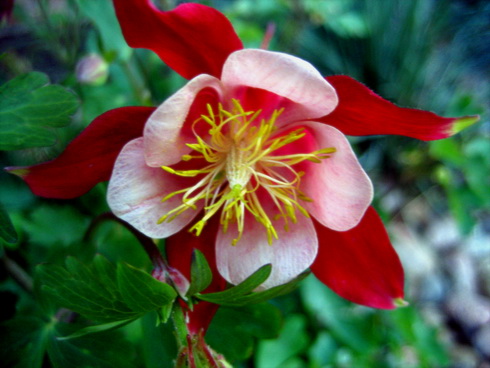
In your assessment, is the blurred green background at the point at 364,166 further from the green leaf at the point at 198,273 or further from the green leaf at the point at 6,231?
the green leaf at the point at 198,273

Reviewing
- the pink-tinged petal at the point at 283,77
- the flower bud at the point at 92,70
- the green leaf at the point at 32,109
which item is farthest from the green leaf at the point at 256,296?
the flower bud at the point at 92,70

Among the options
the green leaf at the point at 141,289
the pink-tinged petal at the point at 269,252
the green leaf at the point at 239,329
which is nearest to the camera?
the green leaf at the point at 141,289

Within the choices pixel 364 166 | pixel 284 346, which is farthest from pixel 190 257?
pixel 364 166

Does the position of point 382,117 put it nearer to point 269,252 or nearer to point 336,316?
point 269,252

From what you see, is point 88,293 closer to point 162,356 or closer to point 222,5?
point 162,356

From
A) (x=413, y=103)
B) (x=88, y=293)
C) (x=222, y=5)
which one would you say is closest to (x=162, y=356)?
(x=88, y=293)
